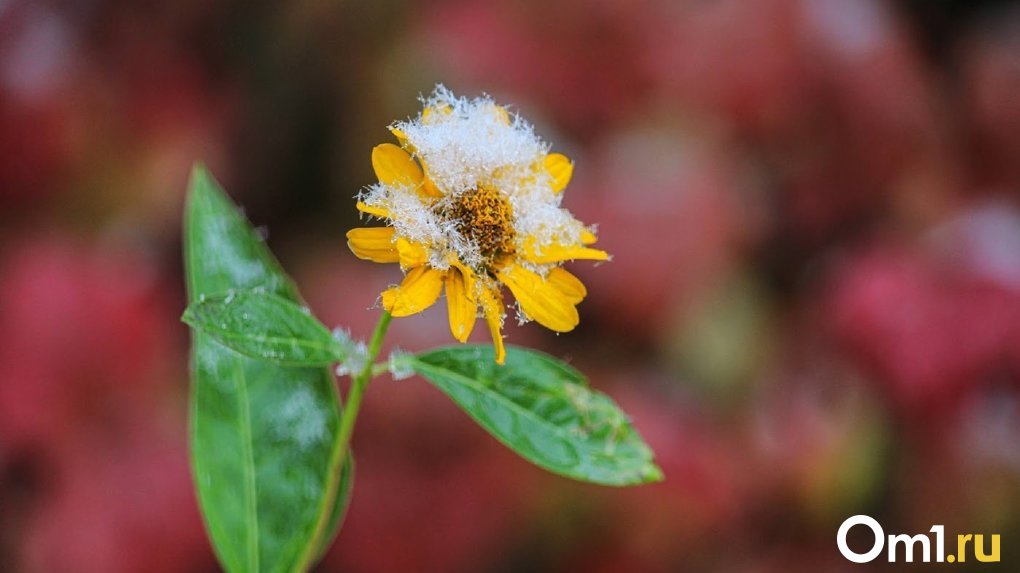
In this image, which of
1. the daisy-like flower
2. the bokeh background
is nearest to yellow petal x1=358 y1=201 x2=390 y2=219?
the daisy-like flower

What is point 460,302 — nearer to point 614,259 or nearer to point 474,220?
point 474,220

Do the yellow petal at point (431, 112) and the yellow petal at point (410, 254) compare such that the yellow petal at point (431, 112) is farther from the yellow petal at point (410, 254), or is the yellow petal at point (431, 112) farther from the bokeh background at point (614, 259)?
the bokeh background at point (614, 259)

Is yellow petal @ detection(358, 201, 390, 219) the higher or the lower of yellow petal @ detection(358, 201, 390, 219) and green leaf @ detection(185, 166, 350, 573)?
the higher

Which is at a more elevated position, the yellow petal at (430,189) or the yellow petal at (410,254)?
the yellow petal at (430,189)

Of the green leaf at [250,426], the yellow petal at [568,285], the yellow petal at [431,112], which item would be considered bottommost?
the green leaf at [250,426]

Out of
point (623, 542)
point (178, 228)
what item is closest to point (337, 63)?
point (178, 228)

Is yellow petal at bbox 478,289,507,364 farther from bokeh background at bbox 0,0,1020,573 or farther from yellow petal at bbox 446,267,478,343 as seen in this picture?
bokeh background at bbox 0,0,1020,573

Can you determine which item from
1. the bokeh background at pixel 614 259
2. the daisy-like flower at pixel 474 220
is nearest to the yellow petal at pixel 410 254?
the daisy-like flower at pixel 474 220
